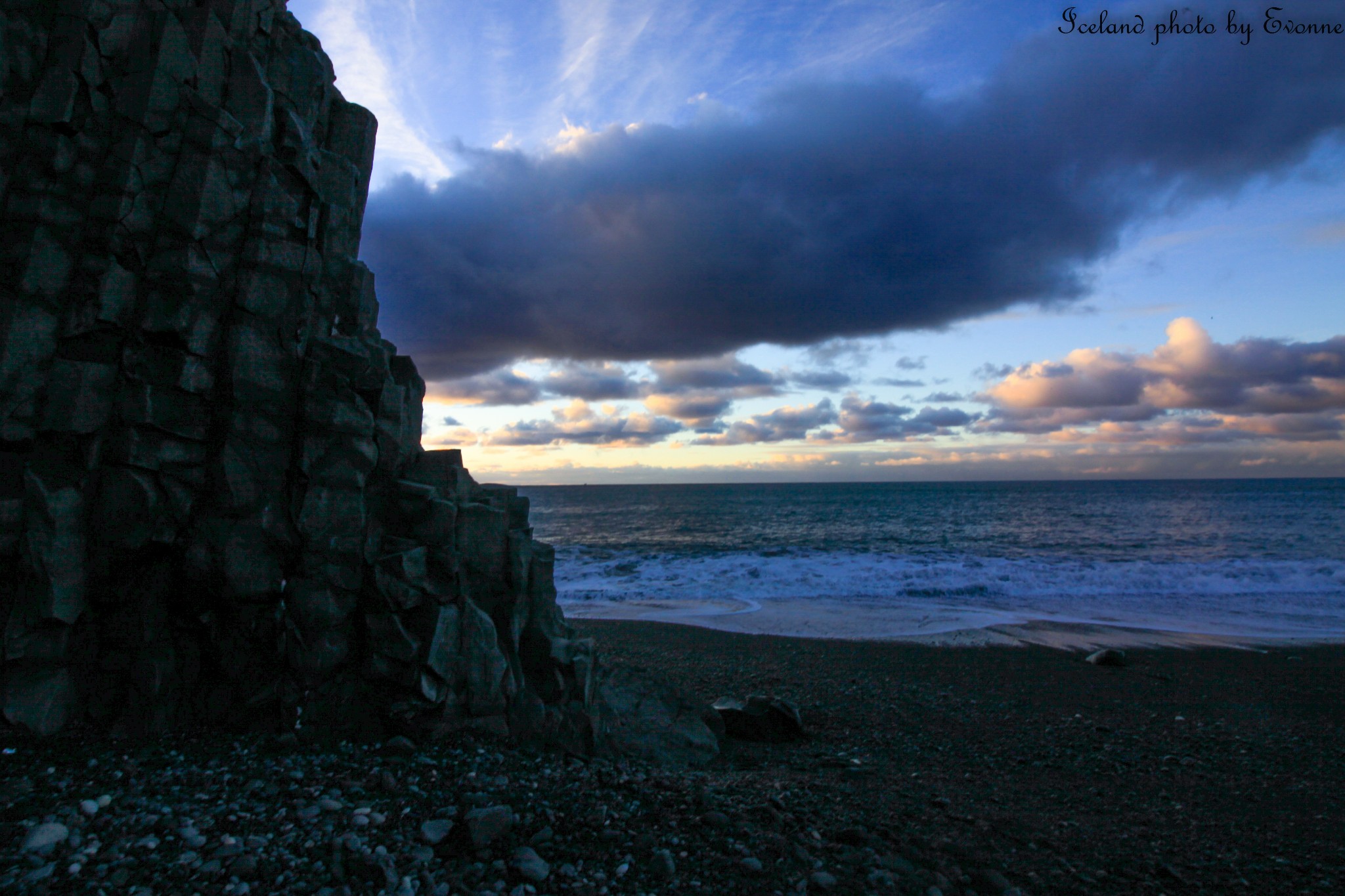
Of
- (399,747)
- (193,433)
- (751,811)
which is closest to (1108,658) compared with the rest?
(751,811)

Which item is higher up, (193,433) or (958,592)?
(193,433)

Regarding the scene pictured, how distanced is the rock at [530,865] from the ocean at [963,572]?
14.7m

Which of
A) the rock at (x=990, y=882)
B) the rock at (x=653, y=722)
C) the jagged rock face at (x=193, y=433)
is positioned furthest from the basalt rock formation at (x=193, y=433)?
the rock at (x=990, y=882)

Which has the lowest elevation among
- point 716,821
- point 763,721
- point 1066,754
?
point 1066,754

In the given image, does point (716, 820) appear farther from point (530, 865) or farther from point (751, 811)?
point (530, 865)

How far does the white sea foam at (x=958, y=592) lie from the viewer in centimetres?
2067

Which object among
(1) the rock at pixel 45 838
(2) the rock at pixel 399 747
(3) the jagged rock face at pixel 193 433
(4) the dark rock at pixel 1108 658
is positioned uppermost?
(3) the jagged rock face at pixel 193 433

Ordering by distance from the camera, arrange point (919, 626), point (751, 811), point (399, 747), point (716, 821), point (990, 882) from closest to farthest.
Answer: point (990, 882) < point (716, 821) < point (751, 811) < point (399, 747) < point (919, 626)

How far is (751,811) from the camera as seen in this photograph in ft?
21.7

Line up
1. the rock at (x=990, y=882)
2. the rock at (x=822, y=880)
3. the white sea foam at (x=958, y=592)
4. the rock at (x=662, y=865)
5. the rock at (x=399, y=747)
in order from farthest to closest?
the white sea foam at (x=958, y=592) < the rock at (x=399, y=747) < the rock at (x=990, y=882) < the rock at (x=822, y=880) < the rock at (x=662, y=865)

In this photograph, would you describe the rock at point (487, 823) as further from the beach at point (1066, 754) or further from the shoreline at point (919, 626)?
the shoreline at point (919, 626)

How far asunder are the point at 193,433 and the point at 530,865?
5.71m

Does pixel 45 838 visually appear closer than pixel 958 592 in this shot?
Yes

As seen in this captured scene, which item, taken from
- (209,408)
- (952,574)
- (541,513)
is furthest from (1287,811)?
(541,513)
